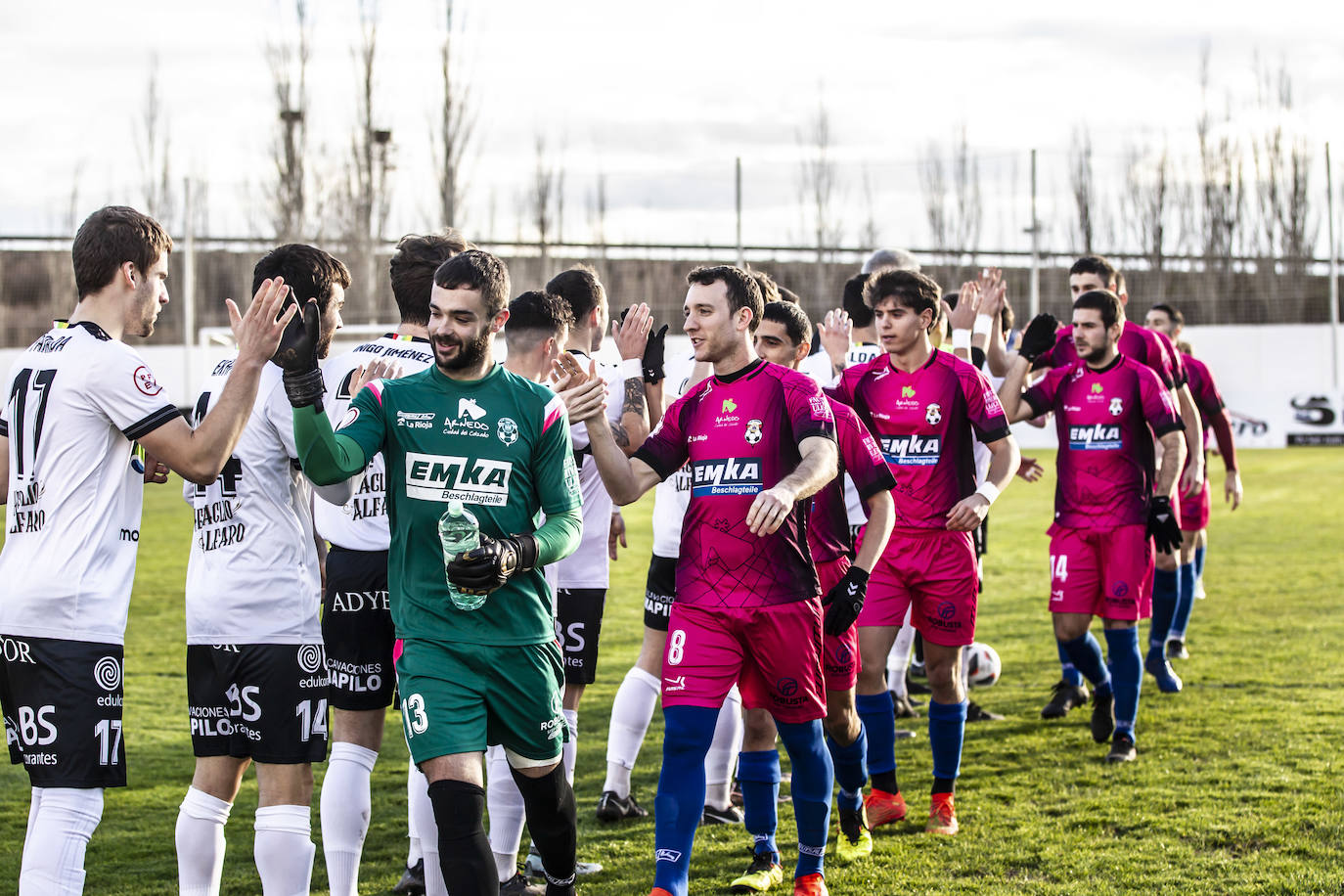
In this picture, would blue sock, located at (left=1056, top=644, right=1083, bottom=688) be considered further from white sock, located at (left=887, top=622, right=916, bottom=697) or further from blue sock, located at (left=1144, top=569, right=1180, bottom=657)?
blue sock, located at (left=1144, top=569, right=1180, bottom=657)

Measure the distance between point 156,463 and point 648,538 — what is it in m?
13.3

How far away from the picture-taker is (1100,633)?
10.2 meters

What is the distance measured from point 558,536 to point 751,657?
3.93 feet

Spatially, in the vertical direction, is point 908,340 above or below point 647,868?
above

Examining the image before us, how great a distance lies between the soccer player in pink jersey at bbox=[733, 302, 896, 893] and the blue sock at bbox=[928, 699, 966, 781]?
0.44m

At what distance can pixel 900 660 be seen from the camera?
25.6 feet

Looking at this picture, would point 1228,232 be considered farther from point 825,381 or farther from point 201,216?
point 825,381

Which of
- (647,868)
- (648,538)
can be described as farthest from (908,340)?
(648,538)

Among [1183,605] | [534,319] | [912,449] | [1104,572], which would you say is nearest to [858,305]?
[912,449]

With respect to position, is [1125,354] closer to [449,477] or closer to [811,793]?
[811,793]

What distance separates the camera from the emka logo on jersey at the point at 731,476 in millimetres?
4648

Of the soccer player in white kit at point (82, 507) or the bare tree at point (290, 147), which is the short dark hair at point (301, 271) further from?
the bare tree at point (290, 147)

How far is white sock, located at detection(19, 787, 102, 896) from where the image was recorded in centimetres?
356

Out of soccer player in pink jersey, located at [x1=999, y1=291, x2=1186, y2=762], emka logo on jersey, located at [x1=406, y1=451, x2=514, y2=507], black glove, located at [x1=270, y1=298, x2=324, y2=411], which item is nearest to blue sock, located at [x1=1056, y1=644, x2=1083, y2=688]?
soccer player in pink jersey, located at [x1=999, y1=291, x2=1186, y2=762]
